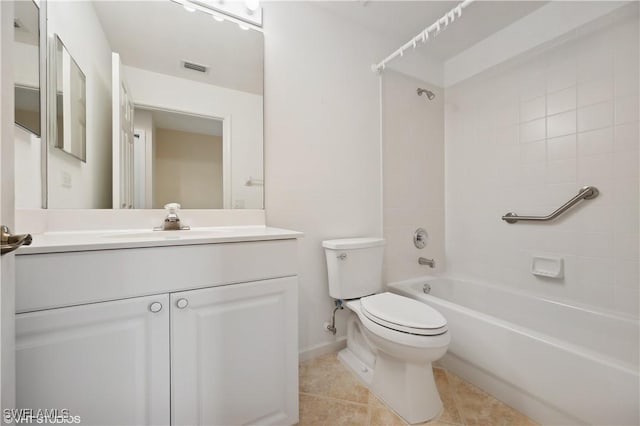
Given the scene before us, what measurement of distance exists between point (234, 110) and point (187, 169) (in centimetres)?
41

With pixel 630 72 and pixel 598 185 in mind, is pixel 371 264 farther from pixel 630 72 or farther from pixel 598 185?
pixel 630 72

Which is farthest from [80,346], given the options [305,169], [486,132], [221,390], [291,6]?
[486,132]

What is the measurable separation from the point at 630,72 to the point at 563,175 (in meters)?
0.57

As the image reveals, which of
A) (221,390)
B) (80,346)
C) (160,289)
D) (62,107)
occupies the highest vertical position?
(62,107)

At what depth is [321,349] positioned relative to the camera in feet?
5.56

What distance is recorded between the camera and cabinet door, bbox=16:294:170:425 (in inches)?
27.2

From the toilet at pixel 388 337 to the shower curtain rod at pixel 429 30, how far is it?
47.3 inches

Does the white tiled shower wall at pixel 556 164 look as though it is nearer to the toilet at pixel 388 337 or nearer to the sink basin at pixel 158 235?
the toilet at pixel 388 337

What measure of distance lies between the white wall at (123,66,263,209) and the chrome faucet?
284 millimetres

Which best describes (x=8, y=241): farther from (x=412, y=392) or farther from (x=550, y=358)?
(x=550, y=358)

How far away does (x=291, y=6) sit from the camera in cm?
159

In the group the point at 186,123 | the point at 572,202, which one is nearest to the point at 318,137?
the point at 186,123

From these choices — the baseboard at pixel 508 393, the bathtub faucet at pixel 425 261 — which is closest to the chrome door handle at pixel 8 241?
the baseboard at pixel 508 393

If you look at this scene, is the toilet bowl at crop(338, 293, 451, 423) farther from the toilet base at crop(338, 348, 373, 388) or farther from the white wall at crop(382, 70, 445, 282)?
the white wall at crop(382, 70, 445, 282)
